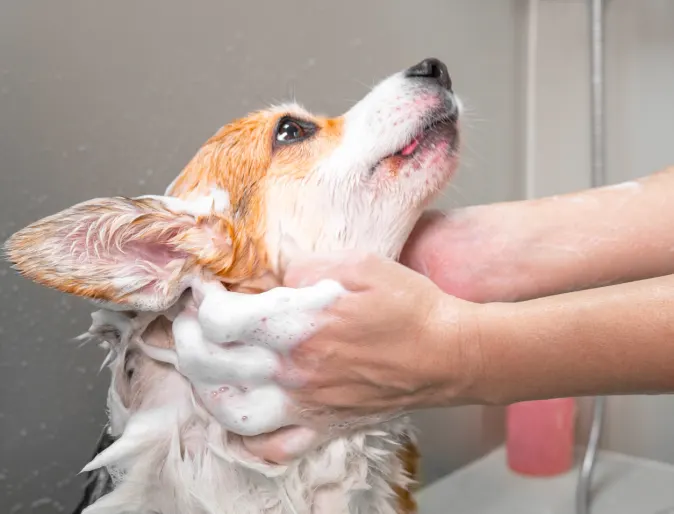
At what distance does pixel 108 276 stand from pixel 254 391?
0.17 meters

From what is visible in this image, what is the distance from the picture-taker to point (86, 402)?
1003 millimetres

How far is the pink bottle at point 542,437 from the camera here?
1.48m

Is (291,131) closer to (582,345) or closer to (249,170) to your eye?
(249,170)

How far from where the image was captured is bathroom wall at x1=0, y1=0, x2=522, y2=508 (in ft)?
3.00

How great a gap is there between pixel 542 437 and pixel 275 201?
105cm

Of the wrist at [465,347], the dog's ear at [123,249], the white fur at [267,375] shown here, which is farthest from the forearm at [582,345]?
the dog's ear at [123,249]

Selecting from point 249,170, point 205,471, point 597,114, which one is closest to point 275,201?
point 249,170

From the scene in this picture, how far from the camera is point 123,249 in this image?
25.5 inches

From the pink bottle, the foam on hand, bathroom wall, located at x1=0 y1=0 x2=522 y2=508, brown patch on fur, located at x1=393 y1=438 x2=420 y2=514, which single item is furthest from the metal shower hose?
the foam on hand

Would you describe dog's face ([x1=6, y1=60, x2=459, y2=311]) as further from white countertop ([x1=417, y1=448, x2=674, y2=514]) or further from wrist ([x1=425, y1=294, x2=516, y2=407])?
white countertop ([x1=417, y1=448, x2=674, y2=514])

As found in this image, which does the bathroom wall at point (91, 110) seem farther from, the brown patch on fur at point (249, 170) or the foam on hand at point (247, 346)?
the foam on hand at point (247, 346)

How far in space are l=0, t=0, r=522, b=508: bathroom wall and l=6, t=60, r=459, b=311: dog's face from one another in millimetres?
183

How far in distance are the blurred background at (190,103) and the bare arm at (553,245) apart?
9 cm

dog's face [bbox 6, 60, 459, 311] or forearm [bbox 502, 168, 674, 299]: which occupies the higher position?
dog's face [bbox 6, 60, 459, 311]
